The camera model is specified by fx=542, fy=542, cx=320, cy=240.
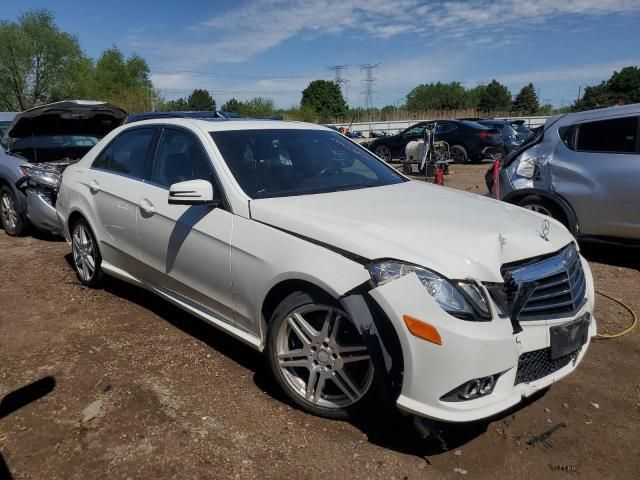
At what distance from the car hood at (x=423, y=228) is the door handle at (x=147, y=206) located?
109cm

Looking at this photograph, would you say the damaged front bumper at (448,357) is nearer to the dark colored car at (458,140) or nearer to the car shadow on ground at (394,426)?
the car shadow on ground at (394,426)

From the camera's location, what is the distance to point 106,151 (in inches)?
194

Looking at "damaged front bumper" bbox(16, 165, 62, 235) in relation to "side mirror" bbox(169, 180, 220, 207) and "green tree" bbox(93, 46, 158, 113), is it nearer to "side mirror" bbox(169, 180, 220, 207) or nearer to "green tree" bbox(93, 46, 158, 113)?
"side mirror" bbox(169, 180, 220, 207)

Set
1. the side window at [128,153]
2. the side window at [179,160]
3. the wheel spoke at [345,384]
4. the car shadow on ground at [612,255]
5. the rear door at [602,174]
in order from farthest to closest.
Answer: the car shadow on ground at [612,255], the rear door at [602,174], the side window at [128,153], the side window at [179,160], the wheel spoke at [345,384]

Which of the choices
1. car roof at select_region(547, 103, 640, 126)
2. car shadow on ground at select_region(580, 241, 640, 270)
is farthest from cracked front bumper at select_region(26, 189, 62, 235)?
car shadow on ground at select_region(580, 241, 640, 270)

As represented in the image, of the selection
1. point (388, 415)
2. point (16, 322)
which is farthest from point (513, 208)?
point (16, 322)

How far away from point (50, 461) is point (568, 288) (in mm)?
2817

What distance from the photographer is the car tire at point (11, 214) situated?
736 centimetres

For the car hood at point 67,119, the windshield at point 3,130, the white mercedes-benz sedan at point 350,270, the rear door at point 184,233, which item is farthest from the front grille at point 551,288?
the windshield at point 3,130

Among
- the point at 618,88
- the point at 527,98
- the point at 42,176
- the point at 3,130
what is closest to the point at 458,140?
the point at 3,130

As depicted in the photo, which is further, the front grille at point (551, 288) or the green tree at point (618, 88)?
the green tree at point (618, 88)

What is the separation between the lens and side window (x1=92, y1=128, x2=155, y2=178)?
14.4 ft

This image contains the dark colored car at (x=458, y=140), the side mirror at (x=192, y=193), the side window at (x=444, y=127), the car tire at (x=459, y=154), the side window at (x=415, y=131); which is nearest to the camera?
the side mirror at (x=192, y=193)

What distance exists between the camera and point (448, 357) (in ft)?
8.05
